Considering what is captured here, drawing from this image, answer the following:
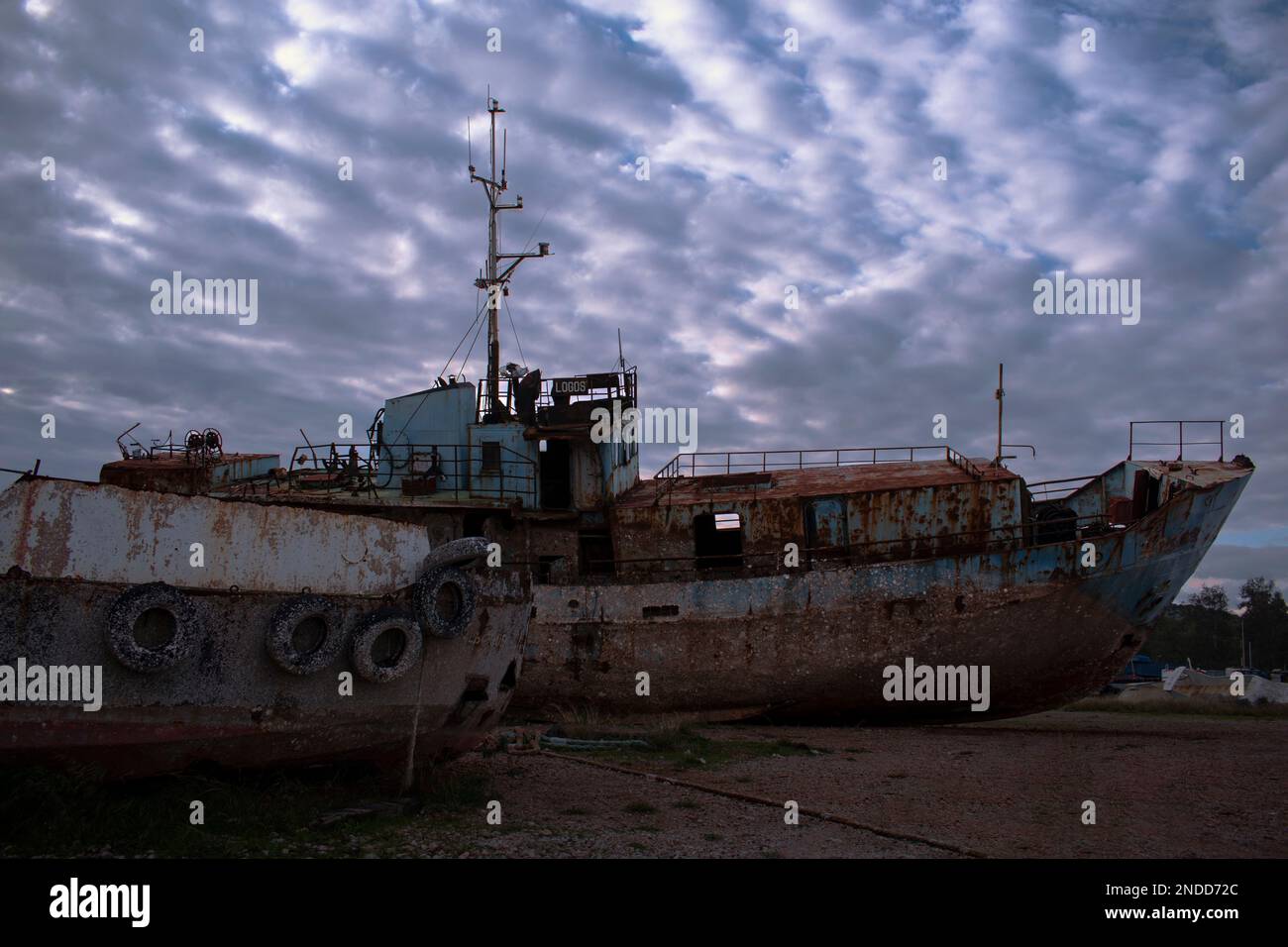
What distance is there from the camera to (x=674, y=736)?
13234mm

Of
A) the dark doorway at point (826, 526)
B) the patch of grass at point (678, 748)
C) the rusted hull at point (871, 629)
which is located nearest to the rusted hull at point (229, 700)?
the patch of grass at point (678, 748)

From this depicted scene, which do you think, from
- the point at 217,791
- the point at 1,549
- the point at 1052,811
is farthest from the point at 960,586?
the point at 1,549

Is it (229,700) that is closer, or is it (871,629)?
(229,700)

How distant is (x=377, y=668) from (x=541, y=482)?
35.8 feet

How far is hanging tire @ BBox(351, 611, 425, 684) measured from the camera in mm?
7871

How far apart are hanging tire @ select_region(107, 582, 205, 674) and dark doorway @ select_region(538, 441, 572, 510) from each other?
1172 cm

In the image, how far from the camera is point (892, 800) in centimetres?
894

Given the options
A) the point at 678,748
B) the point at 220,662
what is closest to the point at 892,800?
the point at 678,748
